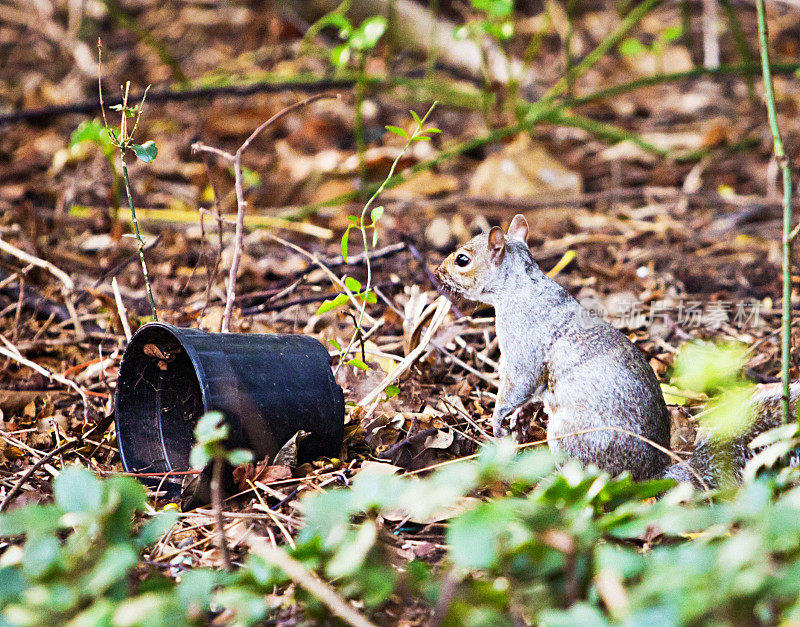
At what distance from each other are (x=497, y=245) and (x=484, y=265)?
4.0 inches

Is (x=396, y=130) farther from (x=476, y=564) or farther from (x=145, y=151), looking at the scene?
(x=476, y=564)

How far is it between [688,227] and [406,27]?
3.22 meters

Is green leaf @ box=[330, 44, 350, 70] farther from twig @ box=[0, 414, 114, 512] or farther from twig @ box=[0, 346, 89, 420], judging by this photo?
twig @ box=[0, 414, 114, 512]

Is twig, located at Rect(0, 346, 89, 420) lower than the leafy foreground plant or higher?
lower

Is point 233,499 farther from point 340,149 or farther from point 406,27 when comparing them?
point 406,27

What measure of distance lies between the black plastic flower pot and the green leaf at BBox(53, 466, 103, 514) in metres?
0.74

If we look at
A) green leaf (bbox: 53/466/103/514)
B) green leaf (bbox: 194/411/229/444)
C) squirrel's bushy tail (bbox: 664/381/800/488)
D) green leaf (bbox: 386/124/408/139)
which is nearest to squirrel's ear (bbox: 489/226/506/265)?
green leaf (bbox: 386/124/408/139)

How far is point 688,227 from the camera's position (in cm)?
A: 508

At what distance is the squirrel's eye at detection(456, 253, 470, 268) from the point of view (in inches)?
120

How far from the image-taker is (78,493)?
151 cm

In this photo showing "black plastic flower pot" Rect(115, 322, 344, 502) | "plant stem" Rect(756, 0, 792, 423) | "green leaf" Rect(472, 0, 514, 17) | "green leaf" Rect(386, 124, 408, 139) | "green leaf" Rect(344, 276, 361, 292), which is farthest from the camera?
"green leaf" Rect(472, 0, 514, 17)

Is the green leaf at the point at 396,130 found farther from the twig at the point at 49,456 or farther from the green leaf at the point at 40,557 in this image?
the green leaf at the point at 40,557

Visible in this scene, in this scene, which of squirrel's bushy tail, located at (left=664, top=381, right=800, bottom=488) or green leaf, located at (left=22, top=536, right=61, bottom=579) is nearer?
green leaf, located at (left=22, top=536, right=61, bottom=579)

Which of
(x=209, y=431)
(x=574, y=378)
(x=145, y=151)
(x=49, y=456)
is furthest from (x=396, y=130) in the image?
(x=49, y=456)
